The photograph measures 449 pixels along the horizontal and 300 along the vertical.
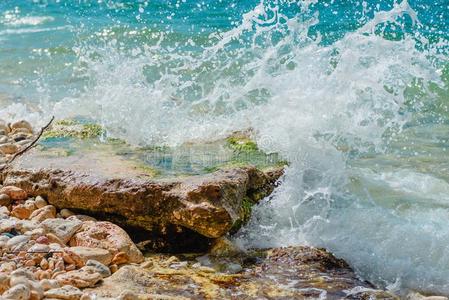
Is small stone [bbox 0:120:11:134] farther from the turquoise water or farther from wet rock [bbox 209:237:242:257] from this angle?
wet rock [bbox 209:237:242:257]

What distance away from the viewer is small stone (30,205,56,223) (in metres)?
Result: 5.21

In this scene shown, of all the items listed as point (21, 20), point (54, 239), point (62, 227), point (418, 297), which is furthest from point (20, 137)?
point (21, 20)

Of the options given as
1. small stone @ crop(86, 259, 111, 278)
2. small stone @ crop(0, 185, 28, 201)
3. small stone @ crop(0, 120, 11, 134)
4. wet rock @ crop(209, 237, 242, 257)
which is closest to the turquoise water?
wet rock @ crop(209, 237, 242, 257)

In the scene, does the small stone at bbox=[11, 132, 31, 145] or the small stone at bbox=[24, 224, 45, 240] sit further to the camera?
the small stone at bbox=[11, 132, 31, 145]

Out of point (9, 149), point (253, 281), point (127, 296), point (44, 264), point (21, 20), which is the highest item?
point (21, 20)

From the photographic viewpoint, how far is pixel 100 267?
14.5 ft

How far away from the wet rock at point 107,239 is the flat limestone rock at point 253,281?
0.49ft

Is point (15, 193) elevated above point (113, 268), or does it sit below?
above

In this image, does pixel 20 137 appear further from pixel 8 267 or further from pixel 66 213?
pixel 8 267

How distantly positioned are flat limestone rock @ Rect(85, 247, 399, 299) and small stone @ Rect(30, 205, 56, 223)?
0.99m

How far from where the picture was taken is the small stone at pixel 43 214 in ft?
17.1

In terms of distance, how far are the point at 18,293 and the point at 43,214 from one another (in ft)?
4.88

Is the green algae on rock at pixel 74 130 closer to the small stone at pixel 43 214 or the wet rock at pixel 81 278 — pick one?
the small stone at pixel 43 214

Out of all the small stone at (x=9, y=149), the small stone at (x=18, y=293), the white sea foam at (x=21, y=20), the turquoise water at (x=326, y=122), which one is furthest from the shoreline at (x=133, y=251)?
the white sea foam at (x=21, y=20)
